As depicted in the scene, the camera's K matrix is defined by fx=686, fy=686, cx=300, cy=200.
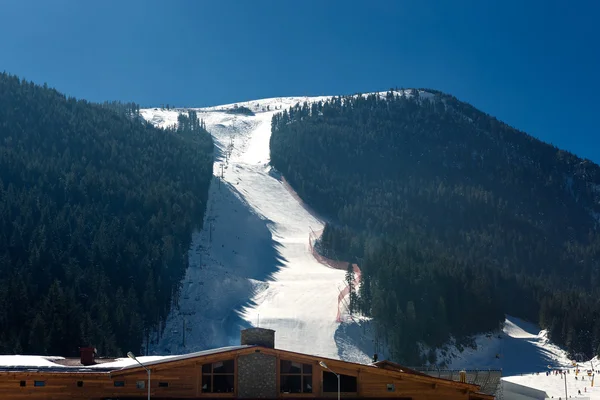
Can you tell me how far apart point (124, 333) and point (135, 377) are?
55984mm

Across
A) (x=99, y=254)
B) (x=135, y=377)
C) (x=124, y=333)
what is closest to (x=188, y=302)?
(x=99, y=254)

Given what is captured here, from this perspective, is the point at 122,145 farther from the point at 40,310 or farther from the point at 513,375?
the point at 513,375

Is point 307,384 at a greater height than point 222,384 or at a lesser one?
greater

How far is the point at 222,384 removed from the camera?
38531mm

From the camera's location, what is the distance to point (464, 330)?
390 feet

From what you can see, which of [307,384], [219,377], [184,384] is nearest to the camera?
[184,384]

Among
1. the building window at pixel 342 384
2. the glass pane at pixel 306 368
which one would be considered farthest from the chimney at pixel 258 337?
the building window at pixel 342 384

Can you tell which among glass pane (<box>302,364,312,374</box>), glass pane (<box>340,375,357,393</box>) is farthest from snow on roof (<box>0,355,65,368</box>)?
glass pane (<box>340,375,357,393</box>)

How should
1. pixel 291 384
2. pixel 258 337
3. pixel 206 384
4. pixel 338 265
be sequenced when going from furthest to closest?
1. pixel 338 265
2. pixel 258 337
3. pixel 291 384
4. pixel 206 384

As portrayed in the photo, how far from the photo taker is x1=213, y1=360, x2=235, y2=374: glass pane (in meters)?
38.6

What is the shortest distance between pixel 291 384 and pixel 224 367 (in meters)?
3.92

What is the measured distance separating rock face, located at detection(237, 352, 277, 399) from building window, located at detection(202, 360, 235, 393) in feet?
1.57

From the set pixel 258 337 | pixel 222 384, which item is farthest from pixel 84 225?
pixel 222 384

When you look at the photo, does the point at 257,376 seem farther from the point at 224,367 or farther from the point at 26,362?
the point at 26,362
